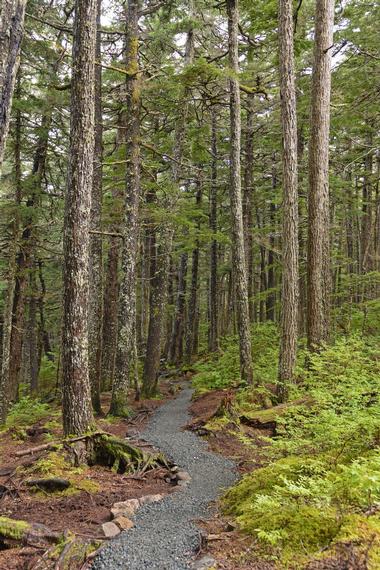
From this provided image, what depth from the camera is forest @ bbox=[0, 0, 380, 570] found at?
13.0 ft

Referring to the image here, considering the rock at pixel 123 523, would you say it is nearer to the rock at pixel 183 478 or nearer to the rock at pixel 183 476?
the rock at pixel 183 478

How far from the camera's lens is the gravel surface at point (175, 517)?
3.85m

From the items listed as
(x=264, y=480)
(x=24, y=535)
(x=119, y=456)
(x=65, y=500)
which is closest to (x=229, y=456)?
(x=119, y=456)

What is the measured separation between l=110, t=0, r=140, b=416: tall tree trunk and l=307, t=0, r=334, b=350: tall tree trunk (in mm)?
4728

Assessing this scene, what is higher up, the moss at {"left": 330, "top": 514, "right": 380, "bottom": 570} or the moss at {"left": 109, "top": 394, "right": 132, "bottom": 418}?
the moss at {"left": 330, "top": 514, "right": 380, "bottom": 570}

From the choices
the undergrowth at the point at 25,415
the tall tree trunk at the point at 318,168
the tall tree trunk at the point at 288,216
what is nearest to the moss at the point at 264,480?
the tall tree trunk at the point at 288,216

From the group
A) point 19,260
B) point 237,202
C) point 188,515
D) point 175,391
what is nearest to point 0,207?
point 19,260

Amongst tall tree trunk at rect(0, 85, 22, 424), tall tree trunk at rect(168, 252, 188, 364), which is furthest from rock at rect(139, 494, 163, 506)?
tall tree trunk at rect(168, 252, 188, 364)

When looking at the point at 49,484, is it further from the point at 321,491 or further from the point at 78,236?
the point at 78,236

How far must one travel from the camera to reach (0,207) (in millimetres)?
13453

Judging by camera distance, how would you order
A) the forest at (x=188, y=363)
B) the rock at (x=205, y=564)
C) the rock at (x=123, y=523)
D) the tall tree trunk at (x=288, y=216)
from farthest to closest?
the tall tree trunk at (x=288, y=216) < the rock at (x=123, y=523) < the forest at (x=188, y=363) < the rock at (x=205, y=564)

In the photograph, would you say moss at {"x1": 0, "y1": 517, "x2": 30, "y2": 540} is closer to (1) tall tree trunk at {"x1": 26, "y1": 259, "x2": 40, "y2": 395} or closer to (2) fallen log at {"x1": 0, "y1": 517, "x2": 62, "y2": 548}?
(2) fallen log at {"x1": 0, "y1": 517, "x2": 62, "y2": 548}

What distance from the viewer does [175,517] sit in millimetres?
4980

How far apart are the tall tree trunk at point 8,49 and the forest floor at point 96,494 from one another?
16.0 feet
